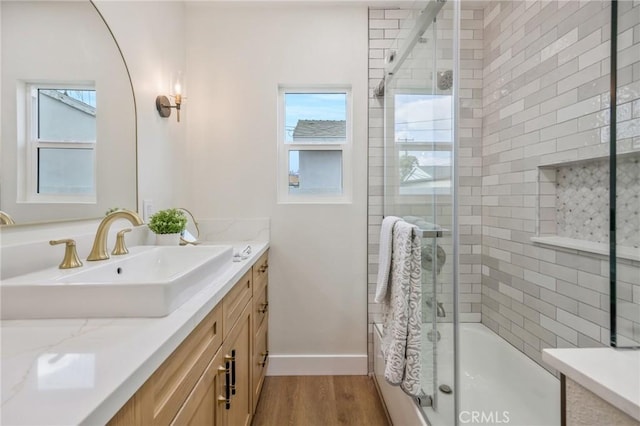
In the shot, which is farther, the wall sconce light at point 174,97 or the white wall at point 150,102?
the wall sconce light at point 174,97

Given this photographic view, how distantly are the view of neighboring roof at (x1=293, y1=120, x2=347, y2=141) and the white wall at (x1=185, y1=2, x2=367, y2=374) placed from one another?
16cm

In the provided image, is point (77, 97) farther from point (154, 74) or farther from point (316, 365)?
point (316, 365)

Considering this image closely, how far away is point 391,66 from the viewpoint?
6.35 ft

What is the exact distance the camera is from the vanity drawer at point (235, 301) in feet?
3.55

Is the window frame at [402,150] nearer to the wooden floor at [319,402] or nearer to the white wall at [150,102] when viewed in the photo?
the wooden floor at [319,402]

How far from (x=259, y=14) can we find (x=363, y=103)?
993 millimetres

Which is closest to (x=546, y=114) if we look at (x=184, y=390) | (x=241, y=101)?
(x=241, y=101)

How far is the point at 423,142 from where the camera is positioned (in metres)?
1.45

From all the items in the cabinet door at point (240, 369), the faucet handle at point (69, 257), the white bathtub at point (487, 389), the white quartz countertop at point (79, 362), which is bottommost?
the white bathtub at point (487, 389)

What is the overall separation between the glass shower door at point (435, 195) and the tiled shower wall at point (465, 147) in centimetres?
61

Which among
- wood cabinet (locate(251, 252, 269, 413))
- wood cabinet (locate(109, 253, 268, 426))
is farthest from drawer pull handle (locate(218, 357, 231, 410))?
wood cabinet (locate(251, 252, 269, 413))

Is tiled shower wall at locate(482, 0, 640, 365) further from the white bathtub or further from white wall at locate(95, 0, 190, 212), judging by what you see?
white wall at locate(95, 0, 190, 212)

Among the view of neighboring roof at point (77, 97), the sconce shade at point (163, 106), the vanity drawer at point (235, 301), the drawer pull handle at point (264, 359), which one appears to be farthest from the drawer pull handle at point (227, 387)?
the sconce shade at point (163, 106)

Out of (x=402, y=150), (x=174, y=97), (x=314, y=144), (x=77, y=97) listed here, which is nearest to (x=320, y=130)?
(x=314, y=144)
